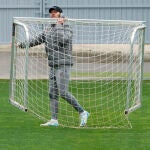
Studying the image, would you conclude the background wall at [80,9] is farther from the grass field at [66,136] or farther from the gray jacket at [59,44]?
the gray jacket at [59,44]

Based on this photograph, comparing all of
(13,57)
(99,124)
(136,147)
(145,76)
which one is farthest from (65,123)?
(145,76)

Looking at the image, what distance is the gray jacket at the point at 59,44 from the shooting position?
11148 mm

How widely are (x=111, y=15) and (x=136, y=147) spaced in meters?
17.6

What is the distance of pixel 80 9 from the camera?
90.3 feet

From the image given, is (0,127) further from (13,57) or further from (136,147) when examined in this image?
(136,147)

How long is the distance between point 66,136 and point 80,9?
1696cm

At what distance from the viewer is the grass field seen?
10148 millimetres

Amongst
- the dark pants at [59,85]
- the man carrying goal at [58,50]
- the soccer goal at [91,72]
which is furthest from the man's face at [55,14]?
the dark pants at [59,85]

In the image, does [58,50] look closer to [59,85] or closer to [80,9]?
[59,85]

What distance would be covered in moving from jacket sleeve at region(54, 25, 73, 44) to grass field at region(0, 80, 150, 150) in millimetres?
1272

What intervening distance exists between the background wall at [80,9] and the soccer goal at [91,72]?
31.1ft

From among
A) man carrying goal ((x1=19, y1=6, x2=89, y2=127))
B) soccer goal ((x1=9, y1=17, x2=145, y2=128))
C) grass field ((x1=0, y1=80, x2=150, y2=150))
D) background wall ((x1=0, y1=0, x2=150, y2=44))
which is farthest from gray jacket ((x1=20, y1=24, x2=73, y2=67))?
background wall ((x1=0, y1=0, x2=150, y2=44))

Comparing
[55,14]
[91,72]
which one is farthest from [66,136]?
[91,72]
